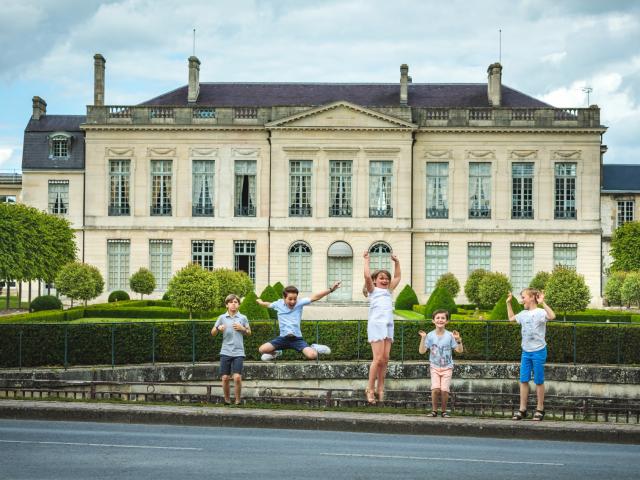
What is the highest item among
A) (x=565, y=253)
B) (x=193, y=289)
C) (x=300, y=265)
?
(x=565, y=253)

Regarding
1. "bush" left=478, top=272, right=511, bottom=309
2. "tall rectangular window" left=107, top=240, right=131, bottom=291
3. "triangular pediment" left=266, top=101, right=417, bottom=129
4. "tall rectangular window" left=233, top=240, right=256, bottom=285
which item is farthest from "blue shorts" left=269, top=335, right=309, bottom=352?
"tall rectangular window" left=107, top=240, right=131, bottom=291

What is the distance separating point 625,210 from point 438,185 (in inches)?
675

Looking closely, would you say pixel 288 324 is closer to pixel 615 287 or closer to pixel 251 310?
pixel 251 310

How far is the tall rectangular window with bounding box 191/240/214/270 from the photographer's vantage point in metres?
46.4

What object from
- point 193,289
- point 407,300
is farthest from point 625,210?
point 193,289

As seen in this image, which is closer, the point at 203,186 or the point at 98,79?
the point at 203,186

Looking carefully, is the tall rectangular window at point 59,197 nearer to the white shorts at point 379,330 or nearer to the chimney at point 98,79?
the chimney at point 98,79

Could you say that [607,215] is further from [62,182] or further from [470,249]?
[62,182]

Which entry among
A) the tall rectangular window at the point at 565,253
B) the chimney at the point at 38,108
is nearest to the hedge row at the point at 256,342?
the tall rectangular window at the point at 565,253

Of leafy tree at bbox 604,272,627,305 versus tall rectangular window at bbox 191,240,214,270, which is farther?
tall rectangular window at bbox 191,240,214,270

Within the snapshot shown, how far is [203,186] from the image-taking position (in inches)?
1833

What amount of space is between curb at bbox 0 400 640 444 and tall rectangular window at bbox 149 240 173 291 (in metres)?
32.9

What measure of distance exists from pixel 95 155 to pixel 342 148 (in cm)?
1139

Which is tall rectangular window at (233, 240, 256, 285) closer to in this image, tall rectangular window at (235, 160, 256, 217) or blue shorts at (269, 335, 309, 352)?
→ tall rectangular window at (235, 160, 256, 217)
